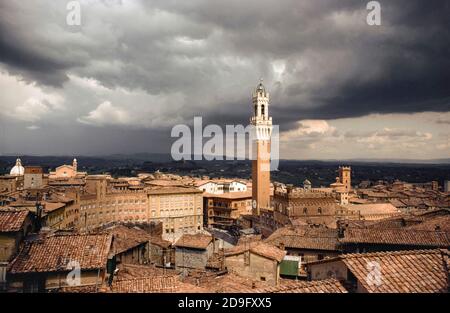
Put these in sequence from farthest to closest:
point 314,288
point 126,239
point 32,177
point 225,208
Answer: point 225,208 → point 32,177 → point 126,239 → point 314,288

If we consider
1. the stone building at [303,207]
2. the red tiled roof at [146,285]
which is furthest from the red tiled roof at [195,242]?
the stone building at [303,207]

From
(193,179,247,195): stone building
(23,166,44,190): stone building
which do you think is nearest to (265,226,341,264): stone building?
(23,166,44,190): stone building

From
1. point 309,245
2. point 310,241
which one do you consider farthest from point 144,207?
point 309,245

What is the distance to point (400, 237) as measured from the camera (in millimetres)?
22859

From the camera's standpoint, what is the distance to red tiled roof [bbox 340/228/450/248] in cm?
2166

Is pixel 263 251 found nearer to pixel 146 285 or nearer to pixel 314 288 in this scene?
pixel 146 285

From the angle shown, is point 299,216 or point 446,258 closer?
point 446,258

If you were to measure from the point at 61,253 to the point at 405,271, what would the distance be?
13476mm

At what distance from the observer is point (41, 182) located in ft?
244

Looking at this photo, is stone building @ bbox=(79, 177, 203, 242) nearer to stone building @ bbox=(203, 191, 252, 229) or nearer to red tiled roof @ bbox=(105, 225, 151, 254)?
stone building @ bbox=(203, 191, 252, 229)

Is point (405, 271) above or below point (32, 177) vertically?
above

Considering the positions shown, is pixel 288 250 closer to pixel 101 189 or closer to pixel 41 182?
pixel 101 189
